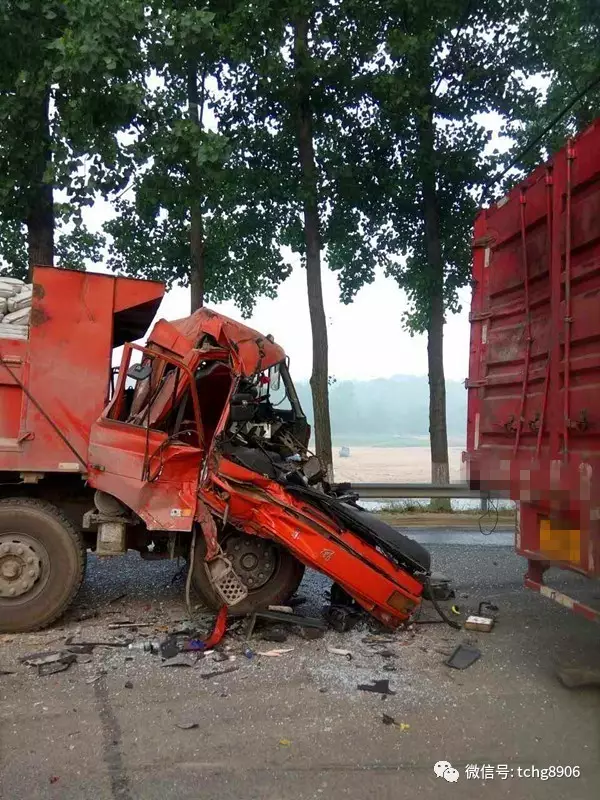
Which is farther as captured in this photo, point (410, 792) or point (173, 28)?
point (173, 28)

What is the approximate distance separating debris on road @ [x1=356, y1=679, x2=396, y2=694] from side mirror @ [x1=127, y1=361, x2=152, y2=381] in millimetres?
2513

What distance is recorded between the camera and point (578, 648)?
436 cm

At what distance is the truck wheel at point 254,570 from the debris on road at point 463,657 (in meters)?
1.34

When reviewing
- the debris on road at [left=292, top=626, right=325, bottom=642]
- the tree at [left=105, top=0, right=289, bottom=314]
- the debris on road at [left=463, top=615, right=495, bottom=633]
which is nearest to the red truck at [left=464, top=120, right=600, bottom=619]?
the debris on road at [left=463, top=615, right=495, bottom=633]

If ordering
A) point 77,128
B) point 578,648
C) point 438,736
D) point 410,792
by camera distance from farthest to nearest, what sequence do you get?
Answer: 1. point 77,128
2. point 578,648
3. point 438,736
4. point 410,792

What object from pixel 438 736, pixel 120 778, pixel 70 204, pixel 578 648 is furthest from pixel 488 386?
pixel 70 204

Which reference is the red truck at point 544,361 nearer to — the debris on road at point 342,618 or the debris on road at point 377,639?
the debris on road at point 377,639

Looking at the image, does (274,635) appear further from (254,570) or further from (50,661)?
(50,661)

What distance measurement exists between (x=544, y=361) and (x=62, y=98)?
7.52 metres

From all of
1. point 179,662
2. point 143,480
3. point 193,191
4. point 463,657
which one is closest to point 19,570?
point 143,480

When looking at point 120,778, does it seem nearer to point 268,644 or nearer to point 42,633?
point 268,644

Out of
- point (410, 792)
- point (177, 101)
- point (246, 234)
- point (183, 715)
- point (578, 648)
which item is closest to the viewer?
point (410, 792)

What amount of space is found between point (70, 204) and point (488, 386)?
6.35m

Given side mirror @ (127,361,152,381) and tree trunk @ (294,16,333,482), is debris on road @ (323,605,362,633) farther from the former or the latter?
tree trunk @ (294,16,333,482)
